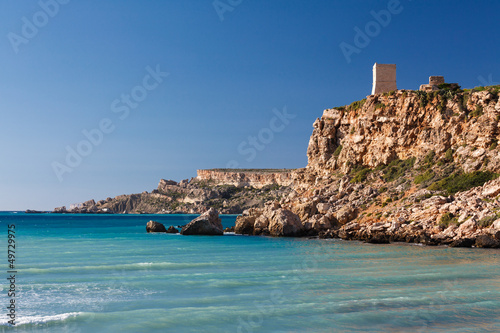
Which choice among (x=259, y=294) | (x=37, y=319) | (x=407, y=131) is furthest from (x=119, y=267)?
(x=407, y=131)

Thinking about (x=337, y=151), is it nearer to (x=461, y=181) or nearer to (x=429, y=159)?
(x=429, y=159)

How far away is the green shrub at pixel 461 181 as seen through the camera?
111 ft

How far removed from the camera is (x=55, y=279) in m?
16.3

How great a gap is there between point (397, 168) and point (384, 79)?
44.8ft

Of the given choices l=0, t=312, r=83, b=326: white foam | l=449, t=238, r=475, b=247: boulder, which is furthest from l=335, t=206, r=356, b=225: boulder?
l=0, t=312, r=83, b=326: white foam

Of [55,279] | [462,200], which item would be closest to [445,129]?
[462,200]

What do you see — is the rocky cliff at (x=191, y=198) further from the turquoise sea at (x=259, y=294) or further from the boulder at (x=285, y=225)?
the turquoise sea at (x=259, y=294)

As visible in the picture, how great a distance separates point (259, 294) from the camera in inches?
529

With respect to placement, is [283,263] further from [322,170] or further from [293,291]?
[322,170]

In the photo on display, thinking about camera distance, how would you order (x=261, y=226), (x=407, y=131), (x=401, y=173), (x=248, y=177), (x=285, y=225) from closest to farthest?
(x=285, y=225), (x=261, y=226), (x=401, y=173), (x=407, y=131), (x=248, y=177)

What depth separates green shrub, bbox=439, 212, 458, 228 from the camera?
95.5 feet

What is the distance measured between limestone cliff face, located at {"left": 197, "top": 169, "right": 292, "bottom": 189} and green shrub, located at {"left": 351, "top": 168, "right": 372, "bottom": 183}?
104 meters

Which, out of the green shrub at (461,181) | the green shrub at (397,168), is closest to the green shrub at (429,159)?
the green shrub at (397,168)

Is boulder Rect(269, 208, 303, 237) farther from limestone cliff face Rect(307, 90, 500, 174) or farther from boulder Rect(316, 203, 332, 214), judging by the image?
limestone cliff face Rect(307, 90, 500, 174)
